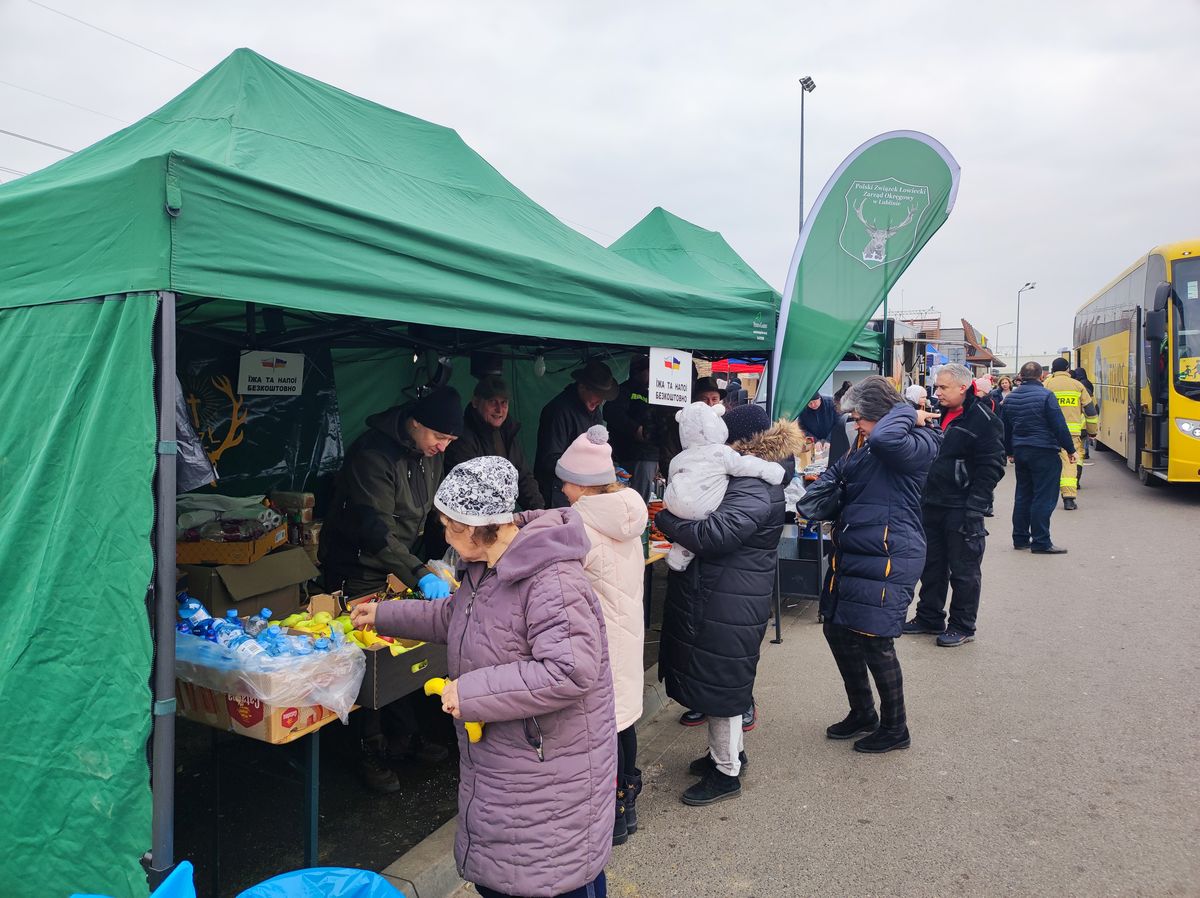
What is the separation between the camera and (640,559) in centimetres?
313

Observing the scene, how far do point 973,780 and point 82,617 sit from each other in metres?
3.76

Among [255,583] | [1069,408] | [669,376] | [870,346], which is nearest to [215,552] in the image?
[255,583]

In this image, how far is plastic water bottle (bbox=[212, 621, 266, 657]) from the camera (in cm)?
262

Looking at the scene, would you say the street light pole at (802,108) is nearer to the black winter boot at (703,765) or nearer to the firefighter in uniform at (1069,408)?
the firefighter in uniform at (1069,408)

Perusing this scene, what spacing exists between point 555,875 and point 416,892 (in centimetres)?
111

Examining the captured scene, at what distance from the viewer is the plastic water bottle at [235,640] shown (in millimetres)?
2625

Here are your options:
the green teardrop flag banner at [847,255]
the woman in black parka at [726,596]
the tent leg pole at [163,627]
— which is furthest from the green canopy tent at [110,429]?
the green teardrop flag banner at [847,255]

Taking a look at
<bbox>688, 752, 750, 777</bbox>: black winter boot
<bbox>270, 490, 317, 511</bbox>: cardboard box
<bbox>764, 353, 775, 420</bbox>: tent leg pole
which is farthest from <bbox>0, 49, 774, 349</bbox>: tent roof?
<bbox>688, 752, 750, 777</bbox>: black winter boot

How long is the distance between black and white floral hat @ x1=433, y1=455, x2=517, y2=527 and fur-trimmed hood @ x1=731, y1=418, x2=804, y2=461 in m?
1.77

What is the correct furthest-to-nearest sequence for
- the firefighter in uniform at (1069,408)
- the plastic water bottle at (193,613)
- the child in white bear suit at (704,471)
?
1. the firefighter in uniform at (1069,408)
2. the child in white bear suit at (704,471)
3. the plastic water bottle at (193,613)

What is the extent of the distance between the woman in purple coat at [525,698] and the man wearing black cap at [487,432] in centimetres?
261

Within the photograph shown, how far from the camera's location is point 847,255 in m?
5.47

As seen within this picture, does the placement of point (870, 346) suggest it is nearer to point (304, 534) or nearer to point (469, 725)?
point (304, 534)

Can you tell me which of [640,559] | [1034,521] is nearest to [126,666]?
[640,559]
